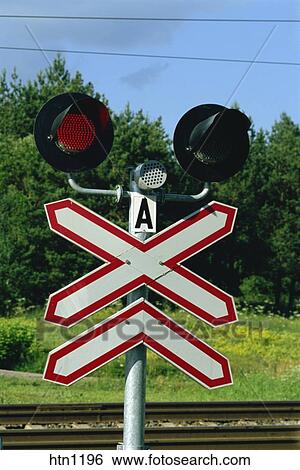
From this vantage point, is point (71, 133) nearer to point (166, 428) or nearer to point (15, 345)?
point (166, 428)

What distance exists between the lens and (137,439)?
8.13 ft

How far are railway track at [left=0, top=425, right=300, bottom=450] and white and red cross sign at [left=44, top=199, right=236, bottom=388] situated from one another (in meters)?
4.87

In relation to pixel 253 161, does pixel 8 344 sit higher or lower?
lower

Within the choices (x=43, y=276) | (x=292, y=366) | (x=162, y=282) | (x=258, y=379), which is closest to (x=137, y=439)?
(x=162, y=282)

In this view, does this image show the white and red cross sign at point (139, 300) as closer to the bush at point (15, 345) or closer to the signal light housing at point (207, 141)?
the signal light housing at point (207, 141)

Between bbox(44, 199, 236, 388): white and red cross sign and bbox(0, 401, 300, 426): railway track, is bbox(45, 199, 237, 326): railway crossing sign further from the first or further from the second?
bbox(0, 401, 300, 426): railway track

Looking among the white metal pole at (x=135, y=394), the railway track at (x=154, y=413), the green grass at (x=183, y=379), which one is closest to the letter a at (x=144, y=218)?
the white metal pole at (x=135, y=394)

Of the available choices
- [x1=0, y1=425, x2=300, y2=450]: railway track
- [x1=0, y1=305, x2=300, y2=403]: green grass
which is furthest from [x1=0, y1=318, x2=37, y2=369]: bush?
[x1=0, y1=425, x2=300, y2=450]: railway track

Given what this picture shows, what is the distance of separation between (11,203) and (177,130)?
21866 mm

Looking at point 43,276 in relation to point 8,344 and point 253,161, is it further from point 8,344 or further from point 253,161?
point 253,161

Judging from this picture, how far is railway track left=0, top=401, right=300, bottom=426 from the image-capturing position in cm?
945

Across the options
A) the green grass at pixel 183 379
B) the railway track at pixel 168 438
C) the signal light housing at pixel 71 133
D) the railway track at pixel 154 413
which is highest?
the green grass at pixel 183 379

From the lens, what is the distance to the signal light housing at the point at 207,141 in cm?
269

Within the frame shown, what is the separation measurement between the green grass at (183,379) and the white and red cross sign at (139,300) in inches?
308
